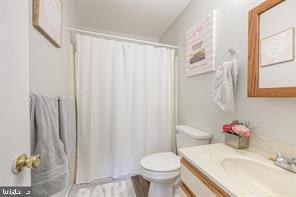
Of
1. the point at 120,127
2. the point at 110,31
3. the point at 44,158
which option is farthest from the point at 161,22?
the point at 44,158

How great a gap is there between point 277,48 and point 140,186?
177 centimetres

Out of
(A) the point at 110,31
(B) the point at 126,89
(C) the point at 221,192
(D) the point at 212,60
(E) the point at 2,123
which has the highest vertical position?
(A) the point at 110,31

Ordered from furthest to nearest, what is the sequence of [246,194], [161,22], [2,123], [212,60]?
[161,22], [212,60], [246,194], [2,123]

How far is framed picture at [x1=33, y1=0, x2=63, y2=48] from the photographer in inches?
32.5

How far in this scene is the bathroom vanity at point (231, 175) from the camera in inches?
25.5

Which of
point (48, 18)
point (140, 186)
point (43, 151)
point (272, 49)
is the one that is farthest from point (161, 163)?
point (48, 18)

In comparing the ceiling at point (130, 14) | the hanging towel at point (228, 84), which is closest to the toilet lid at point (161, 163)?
the hanging towel at point (228, 84)

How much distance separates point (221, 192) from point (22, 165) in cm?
77

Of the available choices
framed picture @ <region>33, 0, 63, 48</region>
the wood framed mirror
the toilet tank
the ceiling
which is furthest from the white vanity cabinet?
the ceiling

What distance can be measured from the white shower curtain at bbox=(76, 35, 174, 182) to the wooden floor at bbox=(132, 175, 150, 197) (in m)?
0.10

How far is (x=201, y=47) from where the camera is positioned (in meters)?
1.55

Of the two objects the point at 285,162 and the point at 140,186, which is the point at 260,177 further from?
the point at 140,186

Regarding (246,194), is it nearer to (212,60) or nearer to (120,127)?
(212,60)

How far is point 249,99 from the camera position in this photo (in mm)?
1064
